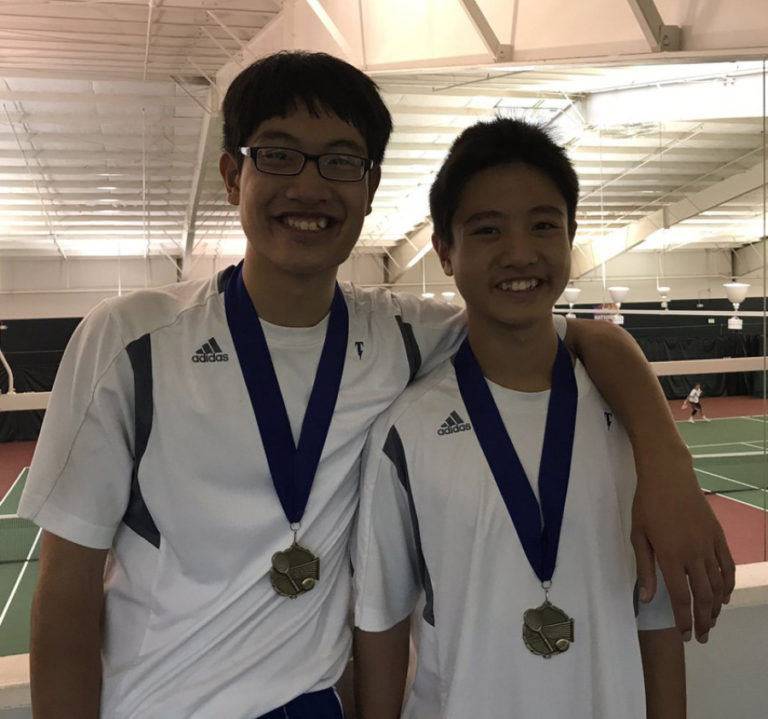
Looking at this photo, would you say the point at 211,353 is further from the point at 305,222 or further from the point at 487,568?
the point at 487,568

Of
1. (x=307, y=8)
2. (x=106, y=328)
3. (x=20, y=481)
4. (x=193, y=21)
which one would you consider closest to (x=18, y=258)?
(x=20, y=481)

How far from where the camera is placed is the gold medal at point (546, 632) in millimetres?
1275

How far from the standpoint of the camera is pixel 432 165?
1250 cm

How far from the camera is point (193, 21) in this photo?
6664 mm

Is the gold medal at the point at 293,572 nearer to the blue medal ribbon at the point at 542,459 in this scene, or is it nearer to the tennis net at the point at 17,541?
the blue medal ribbon at the point at 542,459

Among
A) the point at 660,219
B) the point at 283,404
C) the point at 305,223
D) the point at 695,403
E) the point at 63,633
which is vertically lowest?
the point at 695,403

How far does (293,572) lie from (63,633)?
16.0 inches

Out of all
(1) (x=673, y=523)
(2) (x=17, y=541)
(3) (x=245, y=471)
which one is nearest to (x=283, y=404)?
(3) (x=245, y=471)

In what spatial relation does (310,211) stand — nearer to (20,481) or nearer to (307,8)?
(307,8)

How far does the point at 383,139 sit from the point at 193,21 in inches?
244

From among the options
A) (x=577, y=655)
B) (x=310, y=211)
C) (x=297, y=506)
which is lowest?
(x=577, y=655)

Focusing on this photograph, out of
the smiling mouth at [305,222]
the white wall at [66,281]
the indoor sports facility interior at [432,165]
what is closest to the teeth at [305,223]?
the smiling mouth at [305,222]

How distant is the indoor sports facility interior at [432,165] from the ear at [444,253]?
0.72ft

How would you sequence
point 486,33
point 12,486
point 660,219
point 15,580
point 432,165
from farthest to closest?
point 660,219
point 432,165
point 12,486
point 15,580
point 486,33
